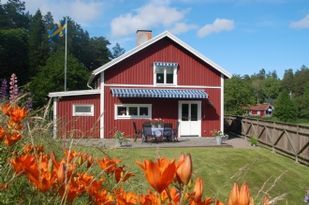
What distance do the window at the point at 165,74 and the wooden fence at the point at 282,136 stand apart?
4152mm

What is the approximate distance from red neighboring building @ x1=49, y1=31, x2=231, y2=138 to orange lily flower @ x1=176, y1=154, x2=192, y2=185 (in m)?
17.9

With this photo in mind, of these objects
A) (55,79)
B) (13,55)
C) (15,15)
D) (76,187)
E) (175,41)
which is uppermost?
(15,15)

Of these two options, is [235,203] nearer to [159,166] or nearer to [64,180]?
[159,166]

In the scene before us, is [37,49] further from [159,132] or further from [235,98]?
[159,132]

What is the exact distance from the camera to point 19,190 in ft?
5.49

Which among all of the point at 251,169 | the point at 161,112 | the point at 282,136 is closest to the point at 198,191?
the point at 251,169

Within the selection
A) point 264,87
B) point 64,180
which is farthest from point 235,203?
point 264,87

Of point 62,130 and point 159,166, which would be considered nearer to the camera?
point 159,166

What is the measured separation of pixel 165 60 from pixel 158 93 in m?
1.94

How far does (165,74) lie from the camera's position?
20.8m

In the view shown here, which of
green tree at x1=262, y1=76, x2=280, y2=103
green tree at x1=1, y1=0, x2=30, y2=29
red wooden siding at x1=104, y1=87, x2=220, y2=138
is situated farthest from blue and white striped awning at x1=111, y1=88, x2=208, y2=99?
green tree at x1=262, y1=76, x2=280, y2=103

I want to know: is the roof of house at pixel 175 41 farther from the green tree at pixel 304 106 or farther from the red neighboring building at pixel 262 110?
the red neighboring building at pixel 262 110

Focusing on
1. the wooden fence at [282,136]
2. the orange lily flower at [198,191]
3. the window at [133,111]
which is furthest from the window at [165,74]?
the orange lily flower at [198,191]

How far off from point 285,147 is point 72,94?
9.77m
